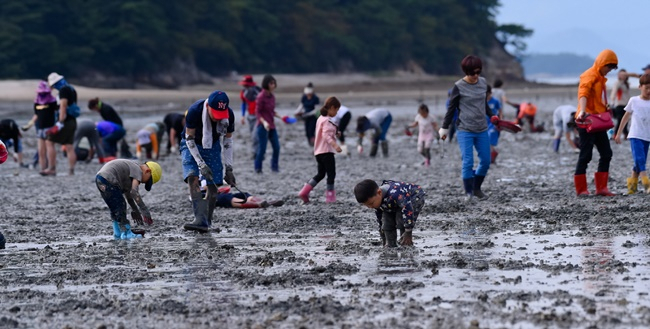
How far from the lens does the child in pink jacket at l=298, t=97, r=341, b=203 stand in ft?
43.0

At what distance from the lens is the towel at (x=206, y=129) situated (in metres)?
10.7

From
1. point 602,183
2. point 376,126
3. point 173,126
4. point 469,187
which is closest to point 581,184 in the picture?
point 602,183

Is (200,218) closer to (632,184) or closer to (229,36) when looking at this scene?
(632,184)

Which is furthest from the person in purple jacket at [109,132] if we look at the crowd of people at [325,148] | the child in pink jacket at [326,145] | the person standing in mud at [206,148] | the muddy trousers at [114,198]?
the muddy trousers at [114,198]

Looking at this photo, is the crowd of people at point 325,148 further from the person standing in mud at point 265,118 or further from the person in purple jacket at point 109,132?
the person in purple jacket at point 109,132

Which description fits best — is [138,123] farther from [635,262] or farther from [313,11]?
[313,11]

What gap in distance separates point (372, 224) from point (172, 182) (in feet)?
22.9

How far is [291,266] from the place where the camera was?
864cm

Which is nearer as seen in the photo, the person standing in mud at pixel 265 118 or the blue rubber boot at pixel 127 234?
the blue rubber boot at pixel 127 234

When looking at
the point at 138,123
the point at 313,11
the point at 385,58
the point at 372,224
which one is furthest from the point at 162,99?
the point at 372,224

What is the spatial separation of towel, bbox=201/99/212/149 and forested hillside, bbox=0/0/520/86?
59.0 metres

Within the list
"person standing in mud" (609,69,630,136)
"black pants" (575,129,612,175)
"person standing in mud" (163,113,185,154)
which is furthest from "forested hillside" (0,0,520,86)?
"black pants" (575,129,612,175)

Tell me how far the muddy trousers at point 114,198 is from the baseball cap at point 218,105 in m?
1.14

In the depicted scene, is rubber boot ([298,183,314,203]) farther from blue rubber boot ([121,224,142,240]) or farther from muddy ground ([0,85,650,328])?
blue rubber boot ([121,224,142,240])
